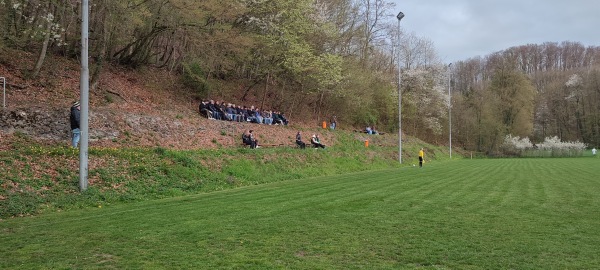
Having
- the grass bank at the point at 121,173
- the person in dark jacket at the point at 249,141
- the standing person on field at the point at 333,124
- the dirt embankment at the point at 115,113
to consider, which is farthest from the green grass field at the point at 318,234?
the standing person on field at the point at 333,124

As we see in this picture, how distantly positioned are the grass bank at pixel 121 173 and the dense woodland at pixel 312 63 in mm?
4073

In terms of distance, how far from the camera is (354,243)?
289 inches

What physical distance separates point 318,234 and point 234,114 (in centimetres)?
2304

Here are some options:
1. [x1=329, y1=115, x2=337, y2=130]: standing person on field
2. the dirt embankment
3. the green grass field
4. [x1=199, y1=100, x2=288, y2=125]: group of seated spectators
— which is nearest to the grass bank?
the green grass field

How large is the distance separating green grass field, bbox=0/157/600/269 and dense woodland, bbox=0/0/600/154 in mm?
8323

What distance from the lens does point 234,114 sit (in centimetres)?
3036

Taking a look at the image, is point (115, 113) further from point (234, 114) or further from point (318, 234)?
point (318, 234)

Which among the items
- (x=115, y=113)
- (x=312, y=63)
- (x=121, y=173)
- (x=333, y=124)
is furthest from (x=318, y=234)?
(x=333, y=124)

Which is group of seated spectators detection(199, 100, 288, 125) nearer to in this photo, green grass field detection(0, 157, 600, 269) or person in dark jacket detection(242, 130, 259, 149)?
person in dark jacket detection(242, 130, 259, 149)

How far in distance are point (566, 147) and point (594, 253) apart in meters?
68.7

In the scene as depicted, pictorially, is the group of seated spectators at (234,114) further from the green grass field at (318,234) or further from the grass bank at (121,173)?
the green grass field at (318,234)

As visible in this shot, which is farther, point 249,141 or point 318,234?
point 249,141

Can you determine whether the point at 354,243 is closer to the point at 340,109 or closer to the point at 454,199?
A: the point at 454,199

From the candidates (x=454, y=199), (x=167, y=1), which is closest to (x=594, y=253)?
(x=454, y=199)
